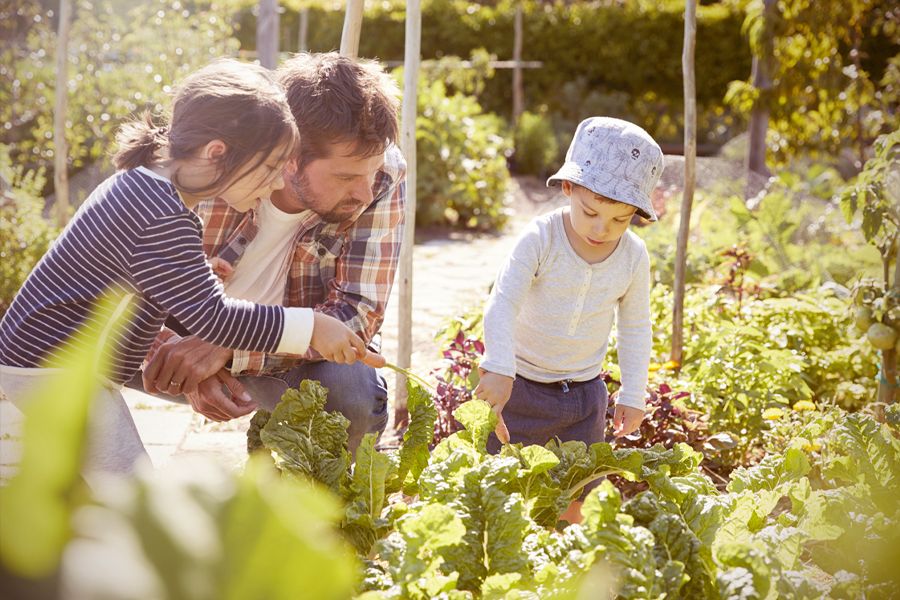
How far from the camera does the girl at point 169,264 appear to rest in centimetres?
174

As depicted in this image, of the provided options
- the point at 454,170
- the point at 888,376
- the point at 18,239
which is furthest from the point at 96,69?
the point at 888,376

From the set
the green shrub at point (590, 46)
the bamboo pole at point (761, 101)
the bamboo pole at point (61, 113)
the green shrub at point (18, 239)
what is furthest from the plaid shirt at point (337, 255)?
the green shrub at point (590, 46)

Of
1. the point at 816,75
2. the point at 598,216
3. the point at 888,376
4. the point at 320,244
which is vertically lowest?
the point at 888,376

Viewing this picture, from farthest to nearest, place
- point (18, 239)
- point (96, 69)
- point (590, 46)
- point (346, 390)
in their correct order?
point (590, 46) → point (96, 69) → point (18, 239) → point (346, 390)

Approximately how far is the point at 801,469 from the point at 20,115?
22.1ft

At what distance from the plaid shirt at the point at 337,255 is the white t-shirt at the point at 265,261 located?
0.02m

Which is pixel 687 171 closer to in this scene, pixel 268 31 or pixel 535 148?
pixel 268 31

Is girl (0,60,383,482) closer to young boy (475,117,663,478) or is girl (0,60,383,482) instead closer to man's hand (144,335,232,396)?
man's hand (144,335,232,396)

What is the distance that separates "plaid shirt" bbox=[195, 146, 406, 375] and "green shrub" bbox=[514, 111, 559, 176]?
336 inches

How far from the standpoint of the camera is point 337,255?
246 cm

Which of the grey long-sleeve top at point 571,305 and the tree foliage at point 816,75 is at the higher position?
the tree foliage at point 816,75

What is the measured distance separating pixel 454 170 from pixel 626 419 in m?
5.80

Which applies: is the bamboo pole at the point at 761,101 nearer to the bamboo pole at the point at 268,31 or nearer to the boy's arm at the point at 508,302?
the bamboo pole at the point at 268,31

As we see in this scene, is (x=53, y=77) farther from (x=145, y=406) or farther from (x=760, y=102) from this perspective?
(x=760, y=102)
